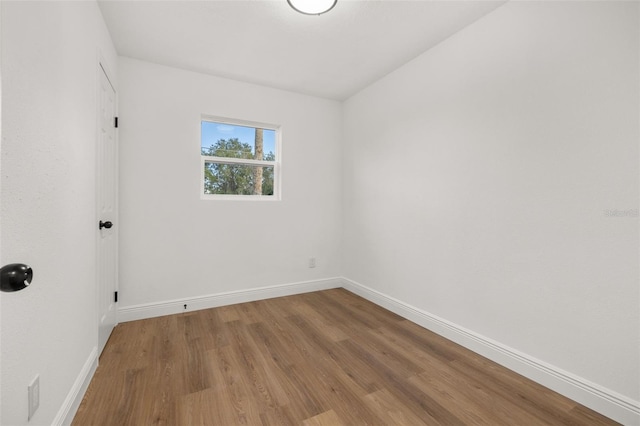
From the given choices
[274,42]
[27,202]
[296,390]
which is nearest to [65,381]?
[27,202]

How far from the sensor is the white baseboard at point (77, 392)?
140 centimetres

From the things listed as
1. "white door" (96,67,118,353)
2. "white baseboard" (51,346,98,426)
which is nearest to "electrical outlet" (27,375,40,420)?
"white baseboard" (51,346,98,426)

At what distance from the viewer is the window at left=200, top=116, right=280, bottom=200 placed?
10.6ft

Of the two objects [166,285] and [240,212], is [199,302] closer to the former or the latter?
[166,285]

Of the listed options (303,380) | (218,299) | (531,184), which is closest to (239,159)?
(218,299)

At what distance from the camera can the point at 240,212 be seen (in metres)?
3.34

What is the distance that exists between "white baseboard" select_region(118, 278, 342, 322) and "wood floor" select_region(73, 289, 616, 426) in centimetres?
12

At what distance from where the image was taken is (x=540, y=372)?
72.6 inches

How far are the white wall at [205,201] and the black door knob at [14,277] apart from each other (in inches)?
81.5

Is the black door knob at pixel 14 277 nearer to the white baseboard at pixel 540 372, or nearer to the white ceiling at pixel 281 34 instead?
the white ceiling at pixel 281 34

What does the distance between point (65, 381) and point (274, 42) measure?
2.77m

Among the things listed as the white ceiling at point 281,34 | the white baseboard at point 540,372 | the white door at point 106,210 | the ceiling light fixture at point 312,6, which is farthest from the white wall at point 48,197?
the white baseboard at point 540,372

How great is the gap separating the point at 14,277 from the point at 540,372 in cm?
273

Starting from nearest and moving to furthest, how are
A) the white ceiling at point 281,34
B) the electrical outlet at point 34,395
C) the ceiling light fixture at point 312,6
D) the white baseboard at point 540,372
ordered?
the electrical outlet at point 34,395
the white baseboard at point 540,372
the ceiling light fixture at point 312,6
the white ceiling at point 281,34
